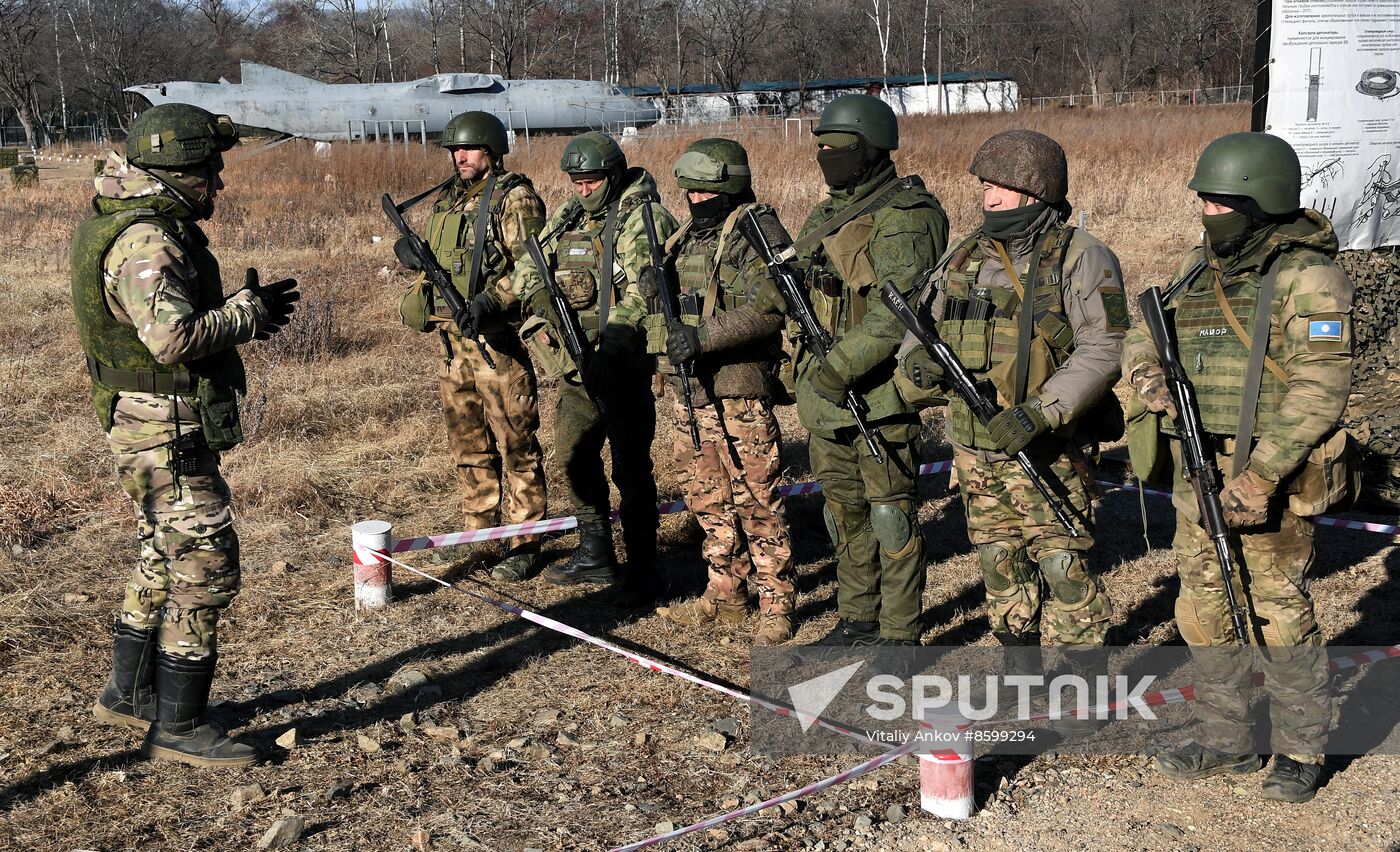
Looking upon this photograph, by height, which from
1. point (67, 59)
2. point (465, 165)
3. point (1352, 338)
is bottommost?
point (1352, 338)

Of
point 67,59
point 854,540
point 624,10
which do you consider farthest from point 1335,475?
point 67,59

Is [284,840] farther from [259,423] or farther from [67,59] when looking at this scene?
[67,59]

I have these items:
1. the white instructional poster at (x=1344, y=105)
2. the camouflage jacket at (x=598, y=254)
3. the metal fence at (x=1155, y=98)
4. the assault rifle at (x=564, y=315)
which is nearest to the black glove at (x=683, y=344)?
the camouflage jacket at (x=598, y=254)

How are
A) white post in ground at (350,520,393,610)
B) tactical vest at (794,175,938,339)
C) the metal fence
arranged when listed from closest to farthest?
tactical vest at (794,175,938,339)
white post in ground at (350,520,393,610)
the metal fence

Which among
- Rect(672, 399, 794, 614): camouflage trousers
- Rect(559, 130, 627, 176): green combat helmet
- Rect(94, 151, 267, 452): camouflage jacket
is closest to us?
Rect(94, 151, 267, 452): camouflage jacket

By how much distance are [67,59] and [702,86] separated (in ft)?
103

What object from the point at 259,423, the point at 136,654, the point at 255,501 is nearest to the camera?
the point at 136,654

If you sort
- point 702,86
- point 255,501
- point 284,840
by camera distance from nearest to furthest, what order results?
1. point 284,840
2. point 255,501
3. point 702,86

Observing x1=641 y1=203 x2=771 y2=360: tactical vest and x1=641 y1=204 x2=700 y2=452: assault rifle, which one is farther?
x1=641 y1=204 x2=700 y2=452: assault rifle

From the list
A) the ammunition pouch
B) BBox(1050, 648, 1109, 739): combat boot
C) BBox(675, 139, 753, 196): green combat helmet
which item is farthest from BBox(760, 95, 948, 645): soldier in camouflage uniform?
the ammunition pouch

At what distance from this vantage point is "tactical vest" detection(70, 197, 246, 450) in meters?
4.11

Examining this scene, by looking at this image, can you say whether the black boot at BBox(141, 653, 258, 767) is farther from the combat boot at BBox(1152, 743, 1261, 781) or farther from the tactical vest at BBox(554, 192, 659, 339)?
the combat boot at BBox(1152, 743, 1261, 781)

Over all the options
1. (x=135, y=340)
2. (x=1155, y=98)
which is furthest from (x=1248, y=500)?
(x=1155, y=98)

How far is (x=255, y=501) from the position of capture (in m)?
7.50
